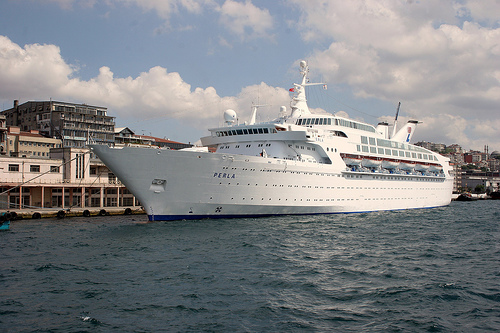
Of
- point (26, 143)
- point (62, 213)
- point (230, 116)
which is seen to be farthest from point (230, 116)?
point (26, 143)

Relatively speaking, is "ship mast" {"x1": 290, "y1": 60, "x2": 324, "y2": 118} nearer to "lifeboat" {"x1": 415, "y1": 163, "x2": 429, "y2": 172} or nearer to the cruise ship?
the cruise ship

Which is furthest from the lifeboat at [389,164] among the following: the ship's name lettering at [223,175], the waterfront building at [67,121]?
the waterfront building at [67,121]

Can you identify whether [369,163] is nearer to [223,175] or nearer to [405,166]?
[405,166]

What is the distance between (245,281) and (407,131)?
4285 cm

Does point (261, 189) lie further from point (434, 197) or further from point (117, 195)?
point (434, 197)

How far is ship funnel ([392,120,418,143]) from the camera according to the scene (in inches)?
1961

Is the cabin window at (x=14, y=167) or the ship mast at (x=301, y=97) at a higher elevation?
the ship mast at (x=301, y=97)

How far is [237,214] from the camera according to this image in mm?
25984

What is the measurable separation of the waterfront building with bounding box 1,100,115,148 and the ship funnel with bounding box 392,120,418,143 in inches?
1579

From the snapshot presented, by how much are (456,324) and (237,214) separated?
678 inches

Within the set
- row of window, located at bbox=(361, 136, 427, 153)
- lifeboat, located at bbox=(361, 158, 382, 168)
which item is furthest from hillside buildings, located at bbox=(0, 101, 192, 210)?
row of window, located at bbox=(361, 136, 427, 153)

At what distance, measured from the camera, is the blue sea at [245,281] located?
9711 millimetres

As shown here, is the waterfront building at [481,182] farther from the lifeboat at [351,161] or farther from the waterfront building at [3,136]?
the waterfront building at [3,136]

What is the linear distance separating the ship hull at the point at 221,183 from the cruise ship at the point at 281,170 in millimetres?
56
